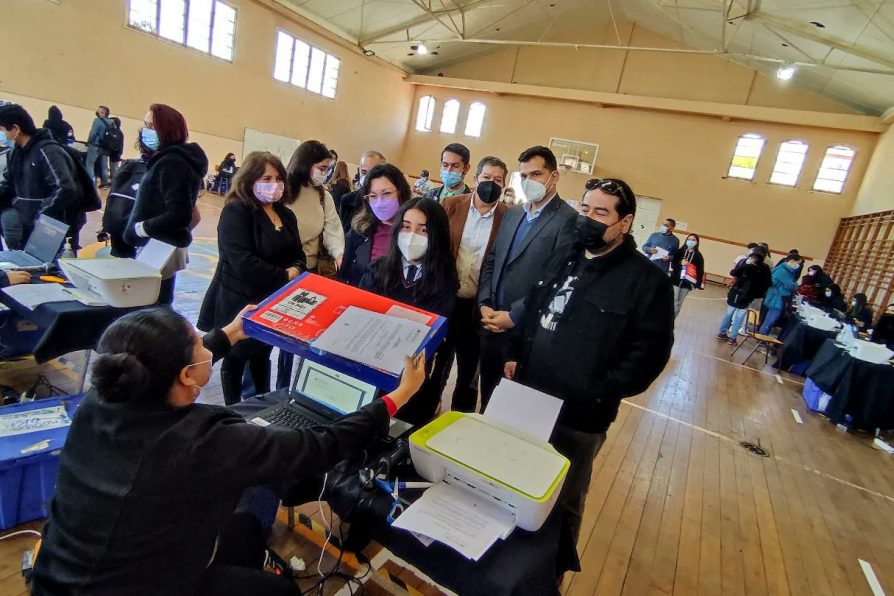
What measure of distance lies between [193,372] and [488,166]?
198cm

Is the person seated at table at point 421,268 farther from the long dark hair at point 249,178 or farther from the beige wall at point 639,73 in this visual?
the beige wall at point 639,73

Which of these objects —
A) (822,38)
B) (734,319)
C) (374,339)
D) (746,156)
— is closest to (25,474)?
(374,339)

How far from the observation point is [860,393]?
4301 millimetres

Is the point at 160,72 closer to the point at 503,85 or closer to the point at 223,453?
the point at 503,85

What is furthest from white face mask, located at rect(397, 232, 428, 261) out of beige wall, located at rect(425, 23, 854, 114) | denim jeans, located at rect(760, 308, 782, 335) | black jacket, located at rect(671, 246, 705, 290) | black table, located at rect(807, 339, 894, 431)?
beige wall, located at rect(425, 23, 854, 114)

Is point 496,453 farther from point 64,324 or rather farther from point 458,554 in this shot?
point 64,324

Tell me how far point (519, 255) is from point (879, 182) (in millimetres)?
12435

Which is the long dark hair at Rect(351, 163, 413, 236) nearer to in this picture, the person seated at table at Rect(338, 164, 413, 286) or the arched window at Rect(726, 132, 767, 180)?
the person seated at table at Rect(338, 164, 413, 286)

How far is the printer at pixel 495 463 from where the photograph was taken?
3.15 feet

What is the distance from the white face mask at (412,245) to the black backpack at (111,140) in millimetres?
9289

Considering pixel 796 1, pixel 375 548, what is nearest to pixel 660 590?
pixel 375 548

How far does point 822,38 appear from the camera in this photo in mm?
7977

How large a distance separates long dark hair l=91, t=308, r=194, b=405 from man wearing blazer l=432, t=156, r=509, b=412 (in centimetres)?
149

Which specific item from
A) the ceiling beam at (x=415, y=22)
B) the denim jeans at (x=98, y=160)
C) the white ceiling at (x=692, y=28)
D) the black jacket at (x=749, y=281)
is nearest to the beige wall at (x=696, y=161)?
the white ceiling at (x=692, y=28)
